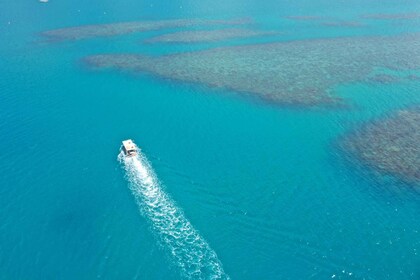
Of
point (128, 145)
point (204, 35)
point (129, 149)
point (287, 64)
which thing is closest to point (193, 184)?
point (129, 149)

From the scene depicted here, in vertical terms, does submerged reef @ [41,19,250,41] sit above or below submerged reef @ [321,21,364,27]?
below

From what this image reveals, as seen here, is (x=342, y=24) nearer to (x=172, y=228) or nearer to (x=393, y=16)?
(x=393, y=16)

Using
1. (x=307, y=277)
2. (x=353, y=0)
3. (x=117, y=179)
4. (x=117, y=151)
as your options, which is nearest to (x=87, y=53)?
(x=117, y=151)

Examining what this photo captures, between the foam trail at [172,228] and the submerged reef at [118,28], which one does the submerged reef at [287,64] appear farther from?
the foam trail at [172,228]

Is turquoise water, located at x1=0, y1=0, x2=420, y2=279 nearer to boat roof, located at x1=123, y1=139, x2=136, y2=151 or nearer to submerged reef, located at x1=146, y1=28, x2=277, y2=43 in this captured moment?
boat roof, located at x1=123, y1=139, x2=136, y2=151

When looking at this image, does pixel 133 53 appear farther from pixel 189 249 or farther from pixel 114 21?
pixel 189 249

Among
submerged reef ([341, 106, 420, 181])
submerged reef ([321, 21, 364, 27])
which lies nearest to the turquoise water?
submerged reef ([341, 106, 420, 181])
